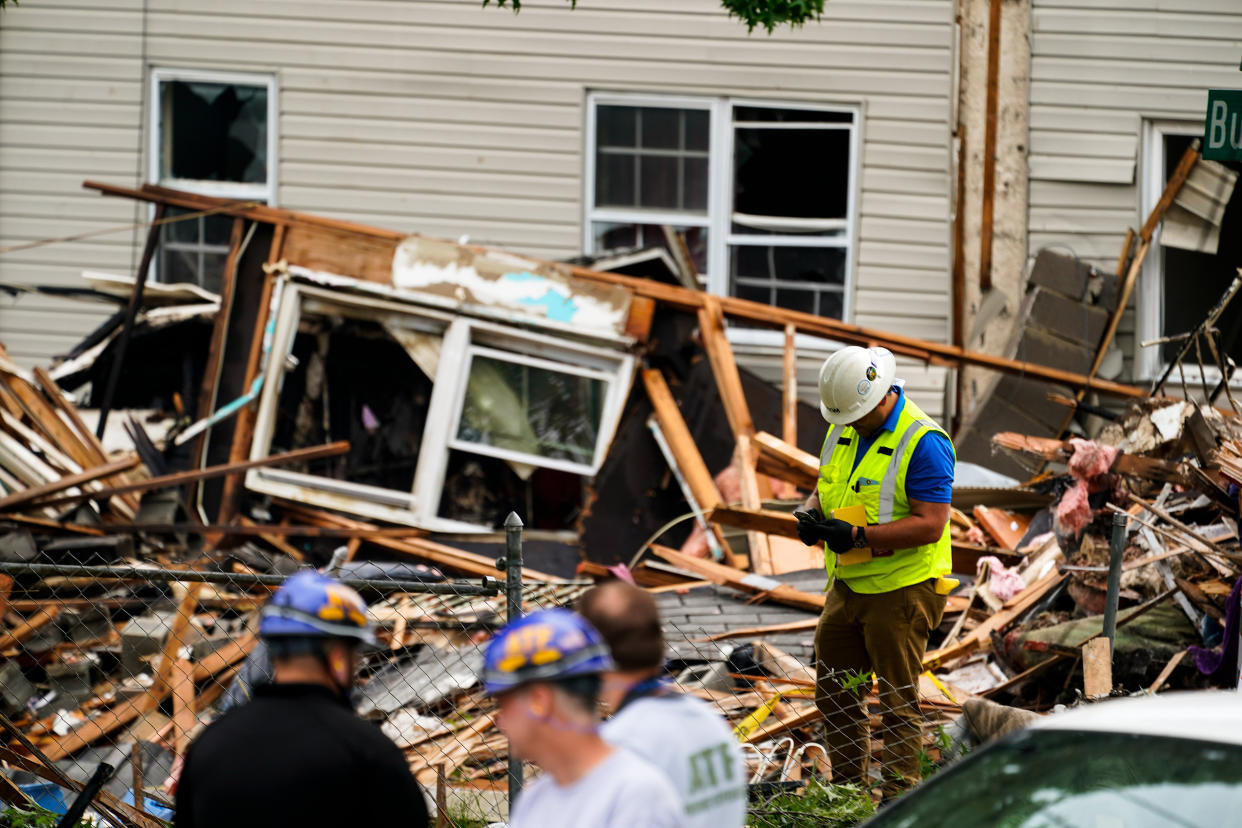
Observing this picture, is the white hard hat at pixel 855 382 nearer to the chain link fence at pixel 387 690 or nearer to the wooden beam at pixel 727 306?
the chain link fence at pixel 387 690

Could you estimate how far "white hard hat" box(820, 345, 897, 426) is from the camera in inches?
186

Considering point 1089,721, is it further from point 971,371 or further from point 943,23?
point 943,23

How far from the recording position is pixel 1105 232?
10367 mm

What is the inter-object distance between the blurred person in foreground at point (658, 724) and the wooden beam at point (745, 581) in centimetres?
459

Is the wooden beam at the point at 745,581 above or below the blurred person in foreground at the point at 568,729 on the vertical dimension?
below

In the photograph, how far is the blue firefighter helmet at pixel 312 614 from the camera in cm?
258

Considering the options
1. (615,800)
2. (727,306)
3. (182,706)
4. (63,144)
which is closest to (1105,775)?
(615,800)

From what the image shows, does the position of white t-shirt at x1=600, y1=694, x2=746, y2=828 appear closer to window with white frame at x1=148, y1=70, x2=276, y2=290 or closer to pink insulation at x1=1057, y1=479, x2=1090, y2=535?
pink insulation at x1=1057, y1=479, x2=1090, y2=535

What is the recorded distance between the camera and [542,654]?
232 centimetres

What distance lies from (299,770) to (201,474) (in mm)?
6118

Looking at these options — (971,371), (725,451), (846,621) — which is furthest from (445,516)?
(846,621)

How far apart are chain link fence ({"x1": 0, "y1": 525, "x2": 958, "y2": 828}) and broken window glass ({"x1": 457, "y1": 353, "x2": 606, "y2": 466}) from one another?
1.65m

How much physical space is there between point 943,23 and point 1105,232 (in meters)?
2.16

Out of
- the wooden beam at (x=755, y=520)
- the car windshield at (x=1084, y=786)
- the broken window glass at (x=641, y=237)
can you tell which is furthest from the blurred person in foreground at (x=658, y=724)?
the broken window glass at (x=641, y=237)
